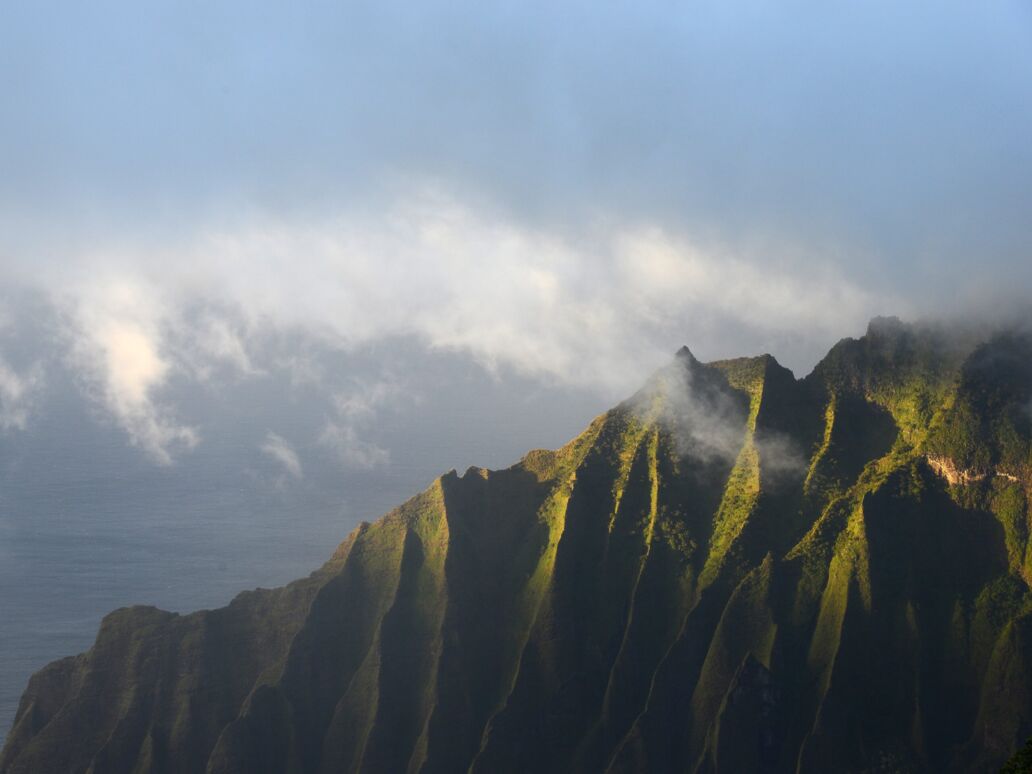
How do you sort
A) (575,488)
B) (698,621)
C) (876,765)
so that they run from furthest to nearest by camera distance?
(575,488) → (698,621) → (876,765)

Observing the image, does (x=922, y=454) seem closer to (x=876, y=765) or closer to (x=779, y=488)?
(x=779, y=488)

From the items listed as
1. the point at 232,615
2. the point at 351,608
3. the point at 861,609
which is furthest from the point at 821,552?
the point at 232,615

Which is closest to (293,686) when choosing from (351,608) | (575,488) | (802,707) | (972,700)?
(351,608)

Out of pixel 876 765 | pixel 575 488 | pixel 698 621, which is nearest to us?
pixel 876 765

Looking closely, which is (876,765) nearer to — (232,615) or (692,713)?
(692,713)

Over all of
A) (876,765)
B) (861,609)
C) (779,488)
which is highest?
(779,488)

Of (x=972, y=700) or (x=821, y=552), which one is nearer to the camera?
(x=972, y=700)

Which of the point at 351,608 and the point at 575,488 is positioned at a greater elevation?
the point at 575,488
